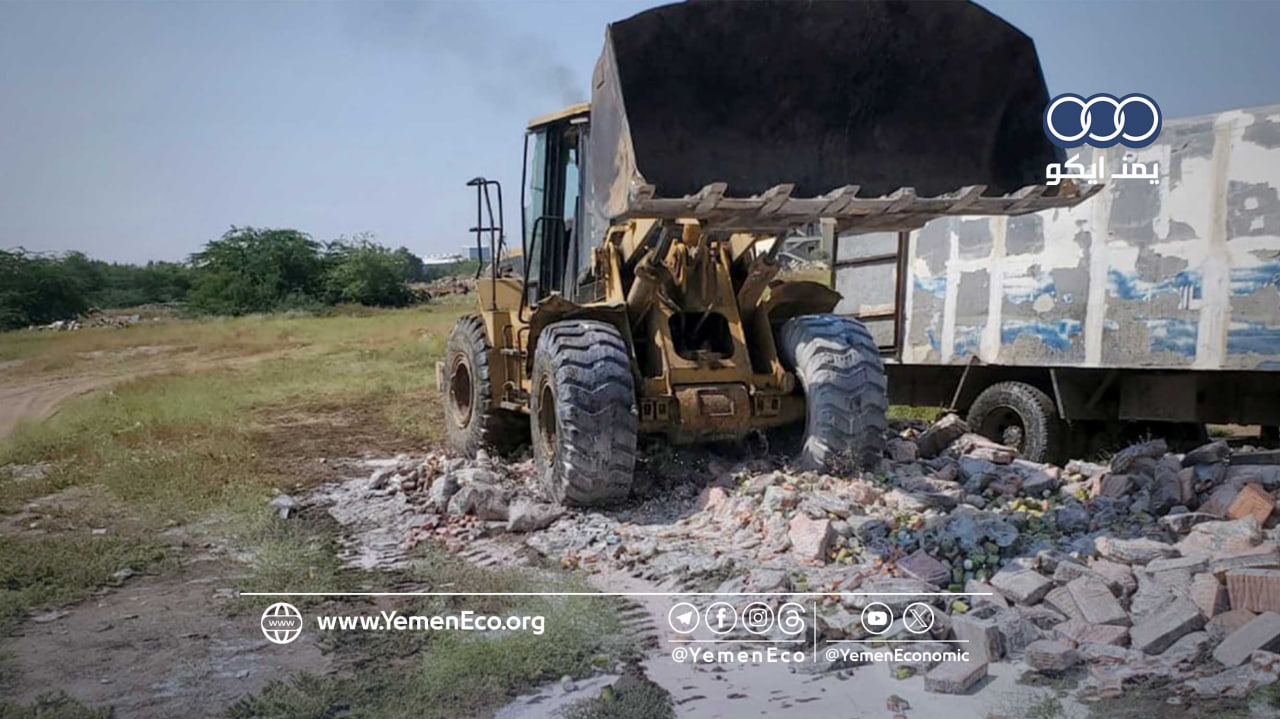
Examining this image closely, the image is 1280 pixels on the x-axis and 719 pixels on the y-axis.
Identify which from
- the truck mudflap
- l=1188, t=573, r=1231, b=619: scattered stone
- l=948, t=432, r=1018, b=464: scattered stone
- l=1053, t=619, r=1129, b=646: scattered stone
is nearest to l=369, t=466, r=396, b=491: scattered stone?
the truck mudflap

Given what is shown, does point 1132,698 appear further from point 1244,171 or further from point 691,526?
point 1244,171

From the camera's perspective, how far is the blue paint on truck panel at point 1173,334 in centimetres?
610

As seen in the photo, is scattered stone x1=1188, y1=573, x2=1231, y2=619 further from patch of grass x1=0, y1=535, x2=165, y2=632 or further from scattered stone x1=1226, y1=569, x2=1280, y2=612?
Result: patch of grass x1=0, y1=535, x2=165, y2=632

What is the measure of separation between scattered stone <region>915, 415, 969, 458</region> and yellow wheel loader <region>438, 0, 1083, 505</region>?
1004mm

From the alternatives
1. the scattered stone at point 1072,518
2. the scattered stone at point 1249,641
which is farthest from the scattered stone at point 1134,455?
the scattered stone at point 1249,641

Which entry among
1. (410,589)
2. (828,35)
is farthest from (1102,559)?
(410,589)

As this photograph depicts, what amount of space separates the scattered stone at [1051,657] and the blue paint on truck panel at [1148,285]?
3617mm

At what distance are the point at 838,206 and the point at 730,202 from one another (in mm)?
490

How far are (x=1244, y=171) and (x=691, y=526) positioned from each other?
4137mm

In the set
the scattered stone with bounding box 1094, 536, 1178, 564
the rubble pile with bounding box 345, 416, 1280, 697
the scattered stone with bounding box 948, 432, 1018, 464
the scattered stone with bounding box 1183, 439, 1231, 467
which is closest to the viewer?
the rubble pile with bounding box 345, 416, 1280, 697

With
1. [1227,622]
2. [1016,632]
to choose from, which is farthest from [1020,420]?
[1016,632]

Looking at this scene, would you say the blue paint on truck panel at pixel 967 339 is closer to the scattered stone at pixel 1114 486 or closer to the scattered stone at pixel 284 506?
the scattered stone at pixel 1114 486

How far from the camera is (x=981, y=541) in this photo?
4.47 metres

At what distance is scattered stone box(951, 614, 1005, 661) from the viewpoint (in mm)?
3510
